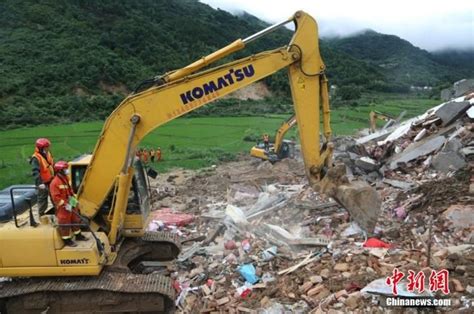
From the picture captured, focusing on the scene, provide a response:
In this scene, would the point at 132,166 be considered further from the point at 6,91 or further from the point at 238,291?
the point at 6,91

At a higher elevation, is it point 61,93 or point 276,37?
point 276,37

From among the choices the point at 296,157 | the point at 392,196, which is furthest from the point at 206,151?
the point at 392,196

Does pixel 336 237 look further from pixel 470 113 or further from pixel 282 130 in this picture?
pixel 282 130

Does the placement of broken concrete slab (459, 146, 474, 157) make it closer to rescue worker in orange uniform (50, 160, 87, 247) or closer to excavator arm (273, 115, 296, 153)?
excavator arm (273, 115, 296, 153)

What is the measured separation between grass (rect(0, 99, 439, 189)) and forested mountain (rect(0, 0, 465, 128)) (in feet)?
23.6

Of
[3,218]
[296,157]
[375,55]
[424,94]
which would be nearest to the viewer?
[3,218]

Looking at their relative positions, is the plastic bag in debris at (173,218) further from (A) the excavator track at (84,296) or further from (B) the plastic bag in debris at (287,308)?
(B) the plastic bag in debris at (287,308)

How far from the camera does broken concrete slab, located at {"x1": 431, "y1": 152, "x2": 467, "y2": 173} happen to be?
39.1 ft

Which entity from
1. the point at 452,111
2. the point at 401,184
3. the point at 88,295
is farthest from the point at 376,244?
the point at 452,111

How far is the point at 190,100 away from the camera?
7.29 meters

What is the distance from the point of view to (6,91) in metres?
46.8

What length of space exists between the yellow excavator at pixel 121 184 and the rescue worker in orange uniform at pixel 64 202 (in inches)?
5.2

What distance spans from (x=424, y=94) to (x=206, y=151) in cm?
5817

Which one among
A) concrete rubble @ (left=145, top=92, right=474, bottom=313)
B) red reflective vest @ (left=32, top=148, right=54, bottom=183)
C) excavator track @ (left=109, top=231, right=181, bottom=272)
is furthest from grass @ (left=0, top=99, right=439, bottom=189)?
red reflective vest @ (left=32, top=148, right=54, bottom=183)
